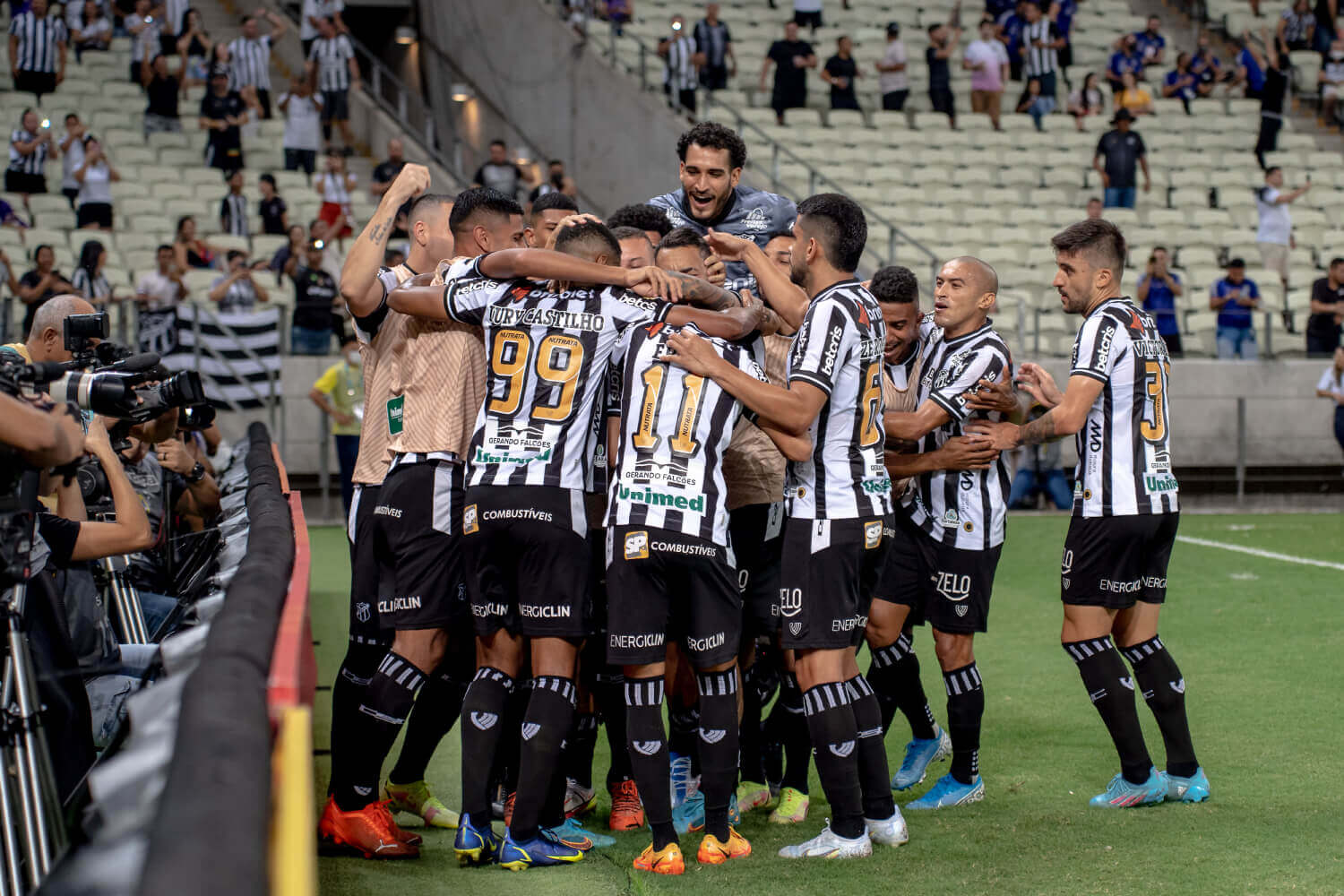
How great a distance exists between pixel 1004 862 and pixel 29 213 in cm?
1498

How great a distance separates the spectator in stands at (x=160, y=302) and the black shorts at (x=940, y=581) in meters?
9.40

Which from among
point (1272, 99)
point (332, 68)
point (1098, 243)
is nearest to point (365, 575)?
point (1098, 243)

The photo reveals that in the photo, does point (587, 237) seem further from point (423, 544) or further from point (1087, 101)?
point (1087, 101)

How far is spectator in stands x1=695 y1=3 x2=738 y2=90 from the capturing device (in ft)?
64.2

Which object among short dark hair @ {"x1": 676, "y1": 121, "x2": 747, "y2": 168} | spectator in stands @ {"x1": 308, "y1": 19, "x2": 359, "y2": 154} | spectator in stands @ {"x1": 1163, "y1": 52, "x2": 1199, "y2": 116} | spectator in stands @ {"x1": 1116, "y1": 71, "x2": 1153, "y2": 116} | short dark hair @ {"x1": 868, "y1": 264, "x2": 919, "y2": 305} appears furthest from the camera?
spectator in stands @ {"x1": 1163, "y1": 52, "x2": 1199, "y2": 116}

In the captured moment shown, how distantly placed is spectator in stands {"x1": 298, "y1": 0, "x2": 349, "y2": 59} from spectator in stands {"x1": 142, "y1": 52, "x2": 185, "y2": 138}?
6.50 feet

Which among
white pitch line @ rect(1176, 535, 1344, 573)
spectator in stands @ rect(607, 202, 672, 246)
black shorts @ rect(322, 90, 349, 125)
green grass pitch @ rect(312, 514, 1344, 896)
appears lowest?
white pitch line @ rect(1176, 535, 1344, 573)

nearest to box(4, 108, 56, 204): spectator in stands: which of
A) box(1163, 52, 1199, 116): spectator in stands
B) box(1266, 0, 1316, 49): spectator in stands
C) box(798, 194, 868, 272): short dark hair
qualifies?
box(798, 194, 868, 272): short dark hair

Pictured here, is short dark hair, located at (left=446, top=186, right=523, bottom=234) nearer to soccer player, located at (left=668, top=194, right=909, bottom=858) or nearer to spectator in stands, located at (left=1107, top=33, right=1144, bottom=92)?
soccer player, located at (left=668, top=194, right=909, bottom=858)

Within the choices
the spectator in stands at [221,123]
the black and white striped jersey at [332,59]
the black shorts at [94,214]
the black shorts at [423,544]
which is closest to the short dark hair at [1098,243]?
the black shorts at [423,544]

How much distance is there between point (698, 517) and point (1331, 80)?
20121 mm

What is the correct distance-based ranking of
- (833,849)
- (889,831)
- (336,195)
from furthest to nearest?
(336,195) → (889,831) → (833,849)

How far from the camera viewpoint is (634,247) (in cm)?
535

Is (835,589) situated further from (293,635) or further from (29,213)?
(29,213)
